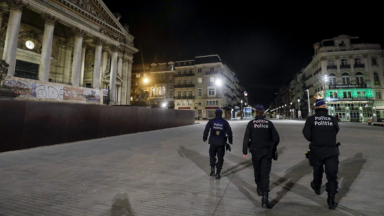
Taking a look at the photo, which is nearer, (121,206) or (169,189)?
(121,206)

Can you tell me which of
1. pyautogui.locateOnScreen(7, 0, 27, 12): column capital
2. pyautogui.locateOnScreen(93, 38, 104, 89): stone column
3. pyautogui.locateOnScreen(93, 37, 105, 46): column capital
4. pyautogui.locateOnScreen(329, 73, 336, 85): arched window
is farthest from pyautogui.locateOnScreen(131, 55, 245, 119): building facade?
pyautogui.locateOnScreen(7, 0, 27, 12): column capital

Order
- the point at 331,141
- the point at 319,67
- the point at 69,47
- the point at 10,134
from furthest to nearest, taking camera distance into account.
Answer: the point at 319,67 → the point at 69,47 → the point at 10,134 → the point at 331,141

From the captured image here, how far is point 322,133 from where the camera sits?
11.6 ft

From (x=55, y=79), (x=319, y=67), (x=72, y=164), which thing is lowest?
(x=72, y=164)

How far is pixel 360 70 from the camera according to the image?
44094mm

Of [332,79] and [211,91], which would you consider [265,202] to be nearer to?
[211,91]

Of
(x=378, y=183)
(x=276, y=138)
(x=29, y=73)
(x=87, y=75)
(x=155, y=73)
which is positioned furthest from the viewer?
(x=155, y=73)

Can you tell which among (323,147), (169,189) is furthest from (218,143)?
(323,147)

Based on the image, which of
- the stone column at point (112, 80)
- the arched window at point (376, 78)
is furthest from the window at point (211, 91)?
the arched window at point (376, 78)

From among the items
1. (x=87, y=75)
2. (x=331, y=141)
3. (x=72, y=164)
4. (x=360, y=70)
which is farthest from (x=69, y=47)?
(x=360, y=70)

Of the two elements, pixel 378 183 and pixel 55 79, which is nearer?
A: pixel 378 183

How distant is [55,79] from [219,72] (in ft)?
130

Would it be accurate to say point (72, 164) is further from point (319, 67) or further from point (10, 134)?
point (319, 67)

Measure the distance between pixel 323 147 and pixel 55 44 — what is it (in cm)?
3425
